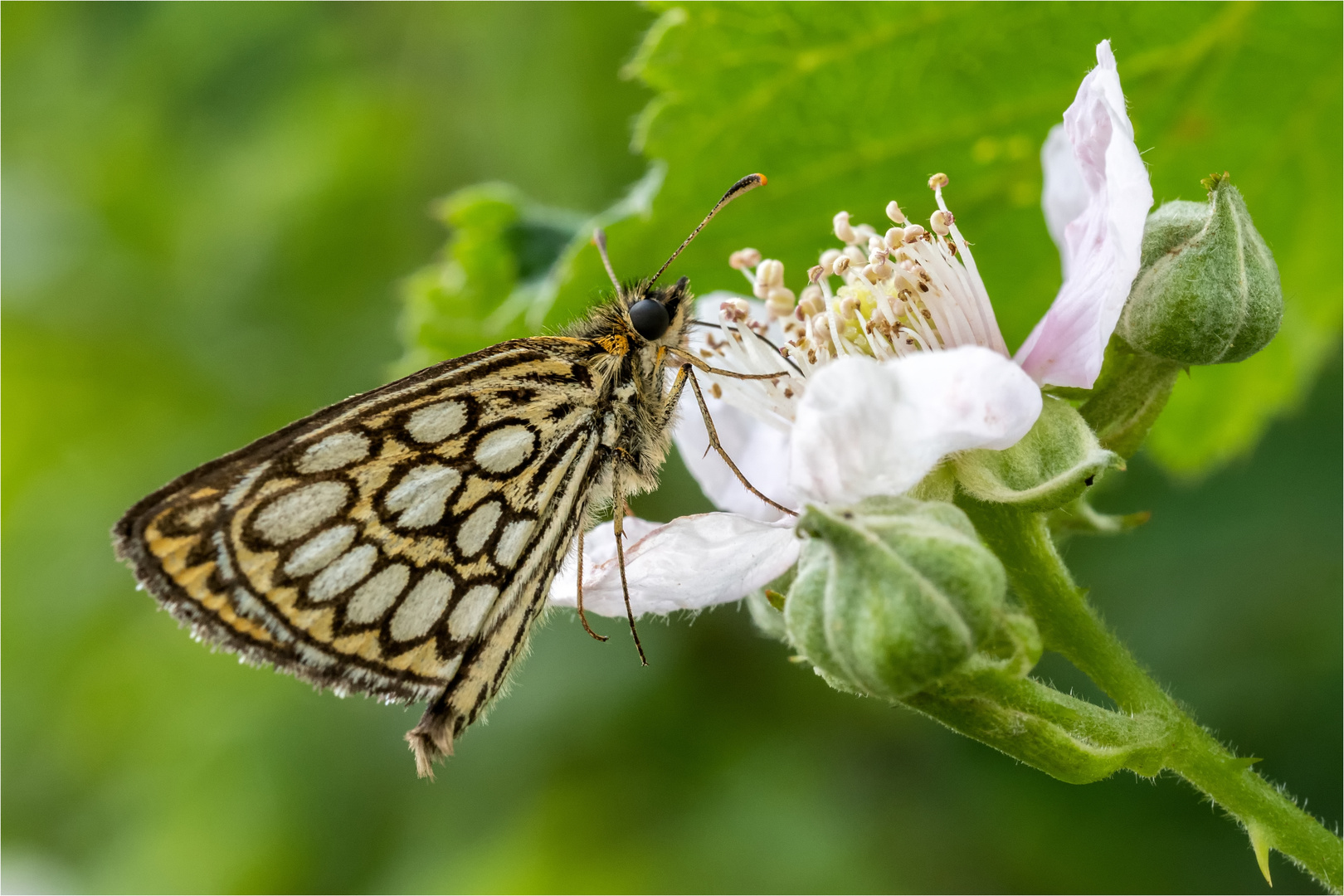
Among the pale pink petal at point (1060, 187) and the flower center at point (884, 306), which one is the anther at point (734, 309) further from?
the pale pink petal at point (1060, 187)

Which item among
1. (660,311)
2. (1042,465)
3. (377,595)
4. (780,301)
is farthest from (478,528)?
(1042,465)

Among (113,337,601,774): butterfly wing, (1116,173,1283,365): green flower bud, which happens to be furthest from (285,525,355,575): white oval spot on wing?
(1116,173,1283,365): green flower bud

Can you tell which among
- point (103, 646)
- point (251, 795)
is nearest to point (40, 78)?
point (103, 646)

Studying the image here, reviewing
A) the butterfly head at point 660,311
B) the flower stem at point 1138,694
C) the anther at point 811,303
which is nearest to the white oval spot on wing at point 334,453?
the butterfly head at point 660,311

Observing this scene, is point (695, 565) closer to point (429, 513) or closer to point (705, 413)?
point (705, 413)

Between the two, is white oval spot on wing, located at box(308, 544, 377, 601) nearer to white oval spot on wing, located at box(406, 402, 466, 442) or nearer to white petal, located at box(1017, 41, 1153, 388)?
white oval spot on wing, located at box(406, 402, 466, 442)

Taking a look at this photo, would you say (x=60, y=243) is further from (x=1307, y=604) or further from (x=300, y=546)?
(x=1307, y=604)

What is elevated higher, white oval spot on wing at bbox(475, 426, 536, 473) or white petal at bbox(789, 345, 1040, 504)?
white oval spot on wing at bbox(475, 426, 536, 473)
